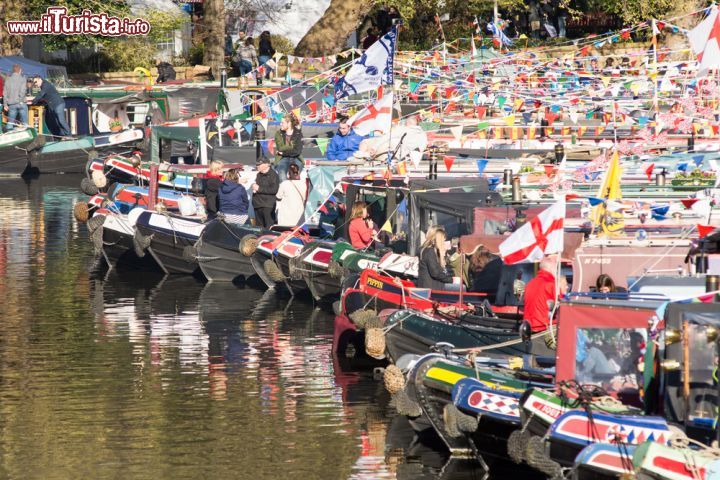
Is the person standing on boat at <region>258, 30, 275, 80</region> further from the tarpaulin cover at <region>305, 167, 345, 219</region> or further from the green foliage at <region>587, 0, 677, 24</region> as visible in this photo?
the tarpaulin cover at <region>305, 167, 345, 219</region>

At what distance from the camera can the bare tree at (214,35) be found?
2101 inches

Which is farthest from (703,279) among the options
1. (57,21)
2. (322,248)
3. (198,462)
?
(57,21)

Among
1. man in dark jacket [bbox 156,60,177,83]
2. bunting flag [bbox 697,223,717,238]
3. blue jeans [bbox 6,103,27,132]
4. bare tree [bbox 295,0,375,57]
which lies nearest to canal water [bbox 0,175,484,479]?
bunting flag [bbox 697,223,717,238]

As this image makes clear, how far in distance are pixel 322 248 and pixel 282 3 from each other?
38484mm

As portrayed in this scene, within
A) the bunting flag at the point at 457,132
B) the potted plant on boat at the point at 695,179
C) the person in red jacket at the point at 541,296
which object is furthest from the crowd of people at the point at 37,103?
the person in red jacket at the point at 541,296

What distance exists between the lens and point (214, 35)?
178ft

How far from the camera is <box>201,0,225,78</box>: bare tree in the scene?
Result: 175 ft

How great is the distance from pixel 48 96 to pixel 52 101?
0.20 metres

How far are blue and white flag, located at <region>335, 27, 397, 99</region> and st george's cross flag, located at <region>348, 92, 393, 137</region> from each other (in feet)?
3.62

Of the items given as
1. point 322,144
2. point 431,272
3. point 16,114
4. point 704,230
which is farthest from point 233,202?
point 16,114

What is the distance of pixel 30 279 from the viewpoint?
27641 mm

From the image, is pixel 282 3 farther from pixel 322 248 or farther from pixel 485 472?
pixel 485 472

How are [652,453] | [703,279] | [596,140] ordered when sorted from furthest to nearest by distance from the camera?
[596,140] < [703,279] < [652,453]

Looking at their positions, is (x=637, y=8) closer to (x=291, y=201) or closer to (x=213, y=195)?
(x=291, y=201)
